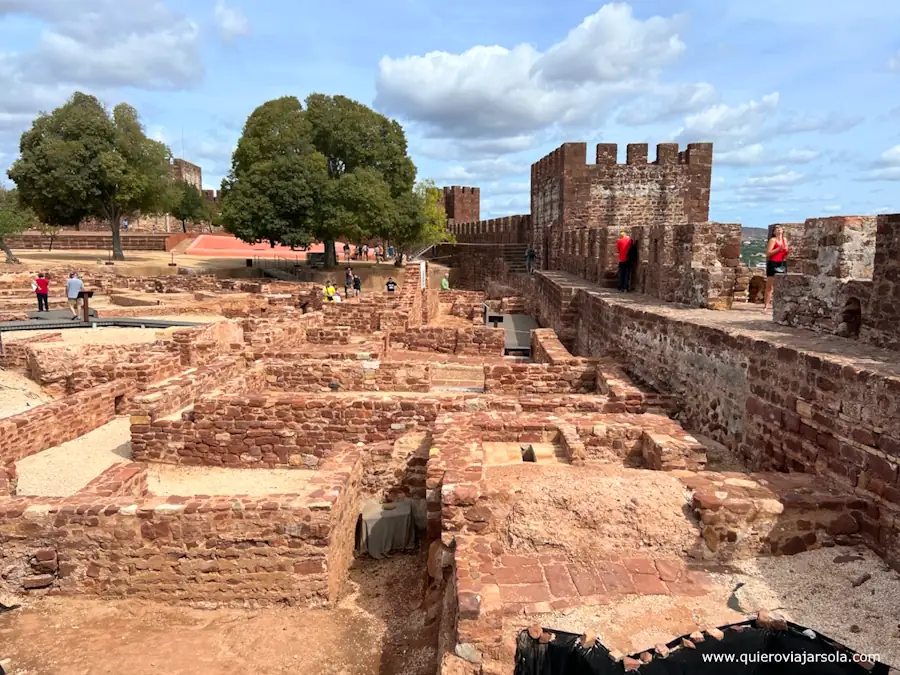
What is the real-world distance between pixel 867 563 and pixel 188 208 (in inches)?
2231

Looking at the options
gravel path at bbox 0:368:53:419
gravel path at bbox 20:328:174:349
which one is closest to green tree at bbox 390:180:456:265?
gravel path at bbox 20:328:174:349

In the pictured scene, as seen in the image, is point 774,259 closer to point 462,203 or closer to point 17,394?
point 17,394

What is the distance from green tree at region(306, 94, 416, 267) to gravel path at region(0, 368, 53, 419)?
736 inches

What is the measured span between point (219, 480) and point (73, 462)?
6.39 feet

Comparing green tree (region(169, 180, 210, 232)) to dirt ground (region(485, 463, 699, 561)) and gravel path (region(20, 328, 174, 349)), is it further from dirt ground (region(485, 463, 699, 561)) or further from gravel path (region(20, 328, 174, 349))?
dirt ground (region(485, 463, 699, 561))

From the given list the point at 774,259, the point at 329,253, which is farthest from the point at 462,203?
the point at 774,259

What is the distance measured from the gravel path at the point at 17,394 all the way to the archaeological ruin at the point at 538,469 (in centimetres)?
11

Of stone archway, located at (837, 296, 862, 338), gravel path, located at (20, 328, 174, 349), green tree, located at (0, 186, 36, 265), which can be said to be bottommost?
gravel path, located at (20, 328, 174, 349)

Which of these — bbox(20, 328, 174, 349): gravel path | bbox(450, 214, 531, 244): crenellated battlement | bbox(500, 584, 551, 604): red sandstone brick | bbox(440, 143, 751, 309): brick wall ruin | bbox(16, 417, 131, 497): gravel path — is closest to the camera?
bbox(500, 584, 551, 604): red sandstone brick

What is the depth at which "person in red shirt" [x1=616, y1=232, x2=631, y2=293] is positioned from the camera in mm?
13273

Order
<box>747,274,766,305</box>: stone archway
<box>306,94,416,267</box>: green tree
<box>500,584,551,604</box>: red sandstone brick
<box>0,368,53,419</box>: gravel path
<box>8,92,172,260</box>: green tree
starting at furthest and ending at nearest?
<box>306,94,416,267</box>: green tree, <box>8,92,172,260</box>: green tree, <box>747,274,766,305</box>: stone archway, <box>0,368,53,419</box>: gravel path, <box>500,584,551,604</box>: red sandstone brick

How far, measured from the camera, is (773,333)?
6.96 m

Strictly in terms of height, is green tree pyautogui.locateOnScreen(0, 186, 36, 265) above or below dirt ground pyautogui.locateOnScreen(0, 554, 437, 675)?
above

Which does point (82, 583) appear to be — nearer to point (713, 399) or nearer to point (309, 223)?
point (713, 399)
